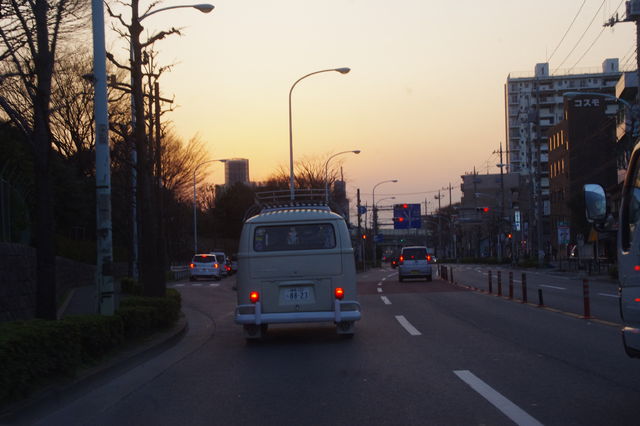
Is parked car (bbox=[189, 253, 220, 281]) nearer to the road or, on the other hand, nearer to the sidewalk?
the sidewalk

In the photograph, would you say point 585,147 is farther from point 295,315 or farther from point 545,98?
point 295,315

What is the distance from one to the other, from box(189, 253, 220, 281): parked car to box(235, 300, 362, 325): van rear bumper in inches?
1300

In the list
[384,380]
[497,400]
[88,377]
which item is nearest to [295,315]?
[384,380]

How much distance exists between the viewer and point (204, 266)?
Result: 146ft

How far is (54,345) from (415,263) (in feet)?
95.8

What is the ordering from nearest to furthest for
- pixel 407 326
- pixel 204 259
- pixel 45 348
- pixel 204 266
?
pixel 45 348
pixel 407 326
pixel 204 266
pixel 204 259

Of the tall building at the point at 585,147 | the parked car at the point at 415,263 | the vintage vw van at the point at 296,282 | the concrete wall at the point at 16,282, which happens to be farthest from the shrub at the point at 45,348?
the tall building at the point at 585,147

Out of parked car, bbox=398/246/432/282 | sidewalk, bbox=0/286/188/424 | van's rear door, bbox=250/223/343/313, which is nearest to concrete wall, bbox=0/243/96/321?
sidewalk, bbox=0/286/188/424

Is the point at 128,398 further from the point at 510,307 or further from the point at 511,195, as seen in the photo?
the point at 511,195

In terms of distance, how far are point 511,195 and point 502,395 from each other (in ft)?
347

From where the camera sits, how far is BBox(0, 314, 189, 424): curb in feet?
23.0

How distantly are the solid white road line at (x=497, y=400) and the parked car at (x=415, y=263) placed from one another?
89.9 feet

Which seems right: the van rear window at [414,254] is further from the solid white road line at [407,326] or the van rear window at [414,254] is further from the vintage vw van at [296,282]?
the vintage vw van at [296,282]

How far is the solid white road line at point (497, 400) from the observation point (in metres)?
6.30
